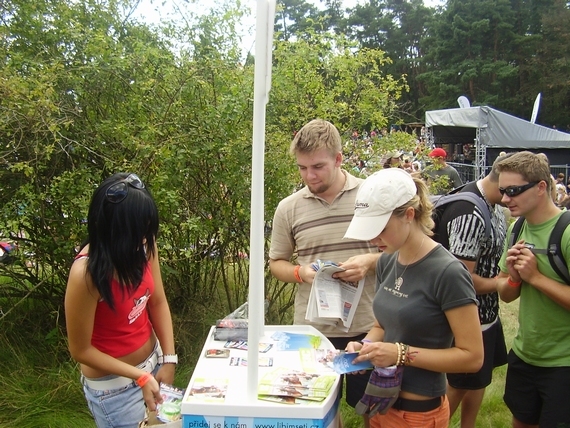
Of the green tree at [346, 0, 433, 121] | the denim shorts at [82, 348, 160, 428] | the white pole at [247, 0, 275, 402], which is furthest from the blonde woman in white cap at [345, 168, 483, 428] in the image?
the green tree at [346, 0, 433, 121]

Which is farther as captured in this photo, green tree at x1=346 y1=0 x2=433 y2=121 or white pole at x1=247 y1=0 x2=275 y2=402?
green tree at x1=346 y1=0 x2=433 y2=121

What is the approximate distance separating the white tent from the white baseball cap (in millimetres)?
13852

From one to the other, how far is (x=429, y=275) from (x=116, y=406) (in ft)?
4.21

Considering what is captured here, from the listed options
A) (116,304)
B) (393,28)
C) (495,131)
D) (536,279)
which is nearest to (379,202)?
(116,304)

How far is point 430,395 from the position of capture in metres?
1.76

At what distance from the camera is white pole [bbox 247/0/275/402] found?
1316 mm

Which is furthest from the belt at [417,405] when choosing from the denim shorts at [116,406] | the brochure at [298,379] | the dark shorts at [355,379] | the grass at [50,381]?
the grass at [50,381]

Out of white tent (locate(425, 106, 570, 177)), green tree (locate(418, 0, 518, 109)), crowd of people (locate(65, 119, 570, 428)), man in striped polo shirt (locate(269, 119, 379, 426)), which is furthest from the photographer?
green tree (locate(418, 0, 518, 109))

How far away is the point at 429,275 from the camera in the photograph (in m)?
1.68

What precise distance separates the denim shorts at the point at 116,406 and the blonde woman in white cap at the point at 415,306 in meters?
0.88

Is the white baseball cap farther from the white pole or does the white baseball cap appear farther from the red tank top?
the red tank top

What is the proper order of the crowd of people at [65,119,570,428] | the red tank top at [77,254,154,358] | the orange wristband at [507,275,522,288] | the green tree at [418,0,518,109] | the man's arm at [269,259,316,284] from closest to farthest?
the crowd of people at [65,119,570,428], the red tank top at [77,254,154,358], the man's arm at [269,259,316,284], the orange wristband at [507,275,522,288], the green tree at [418,0,518,109]

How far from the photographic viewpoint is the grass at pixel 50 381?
321 cm

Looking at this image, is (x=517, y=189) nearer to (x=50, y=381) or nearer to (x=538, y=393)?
(x=538, y=393)
